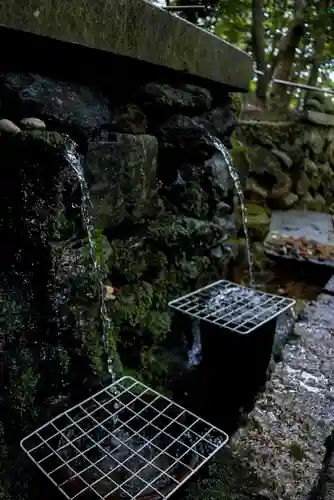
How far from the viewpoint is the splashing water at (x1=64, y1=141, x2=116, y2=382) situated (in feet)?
4.13

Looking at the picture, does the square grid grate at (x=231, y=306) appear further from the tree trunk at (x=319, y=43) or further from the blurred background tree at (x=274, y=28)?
the tree trunk at (x=319, y=43)

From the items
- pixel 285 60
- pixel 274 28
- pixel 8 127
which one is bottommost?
pixel 8 127

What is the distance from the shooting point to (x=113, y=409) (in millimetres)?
1382

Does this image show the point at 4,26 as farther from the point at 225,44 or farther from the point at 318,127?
the point at 318,127

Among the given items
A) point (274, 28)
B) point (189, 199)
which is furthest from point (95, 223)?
point (274, 28)

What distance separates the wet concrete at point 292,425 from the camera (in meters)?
1.10

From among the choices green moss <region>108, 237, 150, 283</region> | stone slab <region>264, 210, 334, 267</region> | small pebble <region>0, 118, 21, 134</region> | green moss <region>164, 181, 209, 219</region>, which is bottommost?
stone slab <region>264, 210, 334, 267</region>

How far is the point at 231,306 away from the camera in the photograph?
6.07 feet

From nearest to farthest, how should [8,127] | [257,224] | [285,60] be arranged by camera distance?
1. [8,127]
2. [257,224]
3. [285,60]

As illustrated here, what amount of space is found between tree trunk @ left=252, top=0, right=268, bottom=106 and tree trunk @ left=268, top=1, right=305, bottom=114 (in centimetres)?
19

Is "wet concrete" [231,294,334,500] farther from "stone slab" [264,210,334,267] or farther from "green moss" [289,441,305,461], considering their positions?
"stone slab" [264,210,334,267]

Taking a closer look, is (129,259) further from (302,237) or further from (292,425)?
(302,237)

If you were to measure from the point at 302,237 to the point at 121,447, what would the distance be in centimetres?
312

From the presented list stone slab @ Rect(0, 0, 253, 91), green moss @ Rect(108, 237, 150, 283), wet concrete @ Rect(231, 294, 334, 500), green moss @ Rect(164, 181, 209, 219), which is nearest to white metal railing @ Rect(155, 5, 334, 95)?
A: stone slab @ Rect(0, 0, 253, 91)
